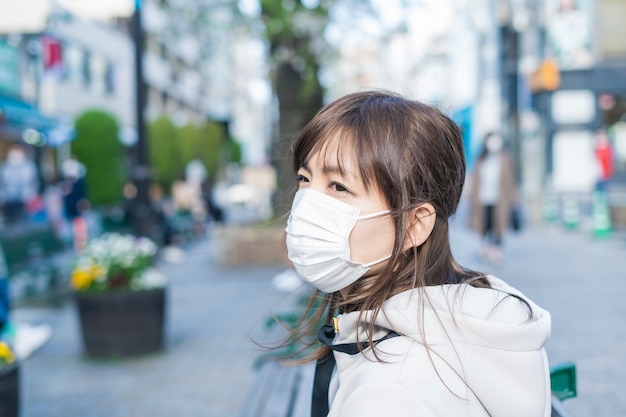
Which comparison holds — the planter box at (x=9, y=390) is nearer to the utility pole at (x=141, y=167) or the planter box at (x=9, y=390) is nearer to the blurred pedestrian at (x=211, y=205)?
the utility pole at (x=141, y=167)

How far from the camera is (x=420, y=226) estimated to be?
1.55 metres

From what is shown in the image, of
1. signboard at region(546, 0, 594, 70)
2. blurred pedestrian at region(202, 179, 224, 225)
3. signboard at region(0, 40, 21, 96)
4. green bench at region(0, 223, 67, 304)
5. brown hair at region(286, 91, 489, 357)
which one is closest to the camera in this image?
brown hair at region(286, 91, 489, 357)

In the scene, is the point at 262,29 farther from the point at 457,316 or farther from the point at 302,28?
the point at 457,316

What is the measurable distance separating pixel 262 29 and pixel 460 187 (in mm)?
10118

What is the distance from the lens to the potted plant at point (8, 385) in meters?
3.41

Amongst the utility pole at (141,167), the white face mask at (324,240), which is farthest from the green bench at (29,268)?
the white face mask at (324,240)

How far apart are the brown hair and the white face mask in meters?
0.05

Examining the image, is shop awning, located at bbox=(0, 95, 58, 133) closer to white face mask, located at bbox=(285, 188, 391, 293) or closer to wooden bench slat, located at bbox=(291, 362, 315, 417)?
wooden bench slat, located at bbox=(291, 362, 315, 417)

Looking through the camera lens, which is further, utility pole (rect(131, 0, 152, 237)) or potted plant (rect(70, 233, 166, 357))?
utility pole (rect(131, 0, 152, 237))

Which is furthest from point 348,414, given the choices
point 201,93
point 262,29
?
point 201,93

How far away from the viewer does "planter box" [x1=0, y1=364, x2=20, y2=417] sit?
3.40 meters

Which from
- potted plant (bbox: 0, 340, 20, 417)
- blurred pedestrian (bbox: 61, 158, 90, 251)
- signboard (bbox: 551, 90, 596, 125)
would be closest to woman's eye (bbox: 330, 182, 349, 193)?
potted plant (bbox: 0, 340, 20, 417)

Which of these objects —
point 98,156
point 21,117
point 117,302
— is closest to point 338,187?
point 117,302

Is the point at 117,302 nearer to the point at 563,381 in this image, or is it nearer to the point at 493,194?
the point at 563,381
